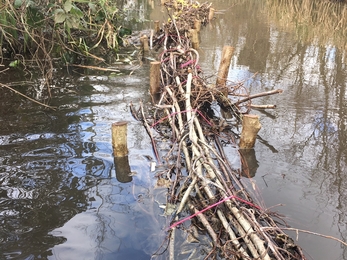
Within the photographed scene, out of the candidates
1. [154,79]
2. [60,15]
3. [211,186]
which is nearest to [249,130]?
[211,186]

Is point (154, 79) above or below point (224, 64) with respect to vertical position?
below

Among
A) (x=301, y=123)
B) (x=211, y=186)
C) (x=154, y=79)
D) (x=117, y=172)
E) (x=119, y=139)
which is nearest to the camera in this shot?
(x=211, y=186)

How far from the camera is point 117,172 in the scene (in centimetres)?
398

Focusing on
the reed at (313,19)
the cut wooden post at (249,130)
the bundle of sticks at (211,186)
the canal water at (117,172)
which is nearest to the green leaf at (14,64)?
the canal water at (117,172)

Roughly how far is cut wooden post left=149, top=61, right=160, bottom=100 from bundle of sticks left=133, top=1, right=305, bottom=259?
17cm

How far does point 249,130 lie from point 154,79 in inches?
90.6

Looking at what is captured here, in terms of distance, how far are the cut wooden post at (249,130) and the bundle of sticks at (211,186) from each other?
21cm

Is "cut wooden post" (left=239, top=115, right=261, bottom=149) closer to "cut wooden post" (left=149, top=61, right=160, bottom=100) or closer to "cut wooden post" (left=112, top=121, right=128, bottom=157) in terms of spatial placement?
"cut wooden post" (left=112, top=121, right=128, bottom=157)

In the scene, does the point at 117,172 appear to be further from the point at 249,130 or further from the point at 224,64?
the point at 224,64

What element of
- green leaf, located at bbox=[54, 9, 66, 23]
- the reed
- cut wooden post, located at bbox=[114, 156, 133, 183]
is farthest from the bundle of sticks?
the reed

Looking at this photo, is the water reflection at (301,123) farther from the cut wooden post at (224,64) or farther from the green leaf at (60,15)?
the green leaf at (60,15)

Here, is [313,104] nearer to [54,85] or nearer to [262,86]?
[262,86]

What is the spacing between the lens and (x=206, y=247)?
9.58ft

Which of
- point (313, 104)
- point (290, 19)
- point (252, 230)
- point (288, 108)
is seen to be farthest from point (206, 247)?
point (290, 19)
